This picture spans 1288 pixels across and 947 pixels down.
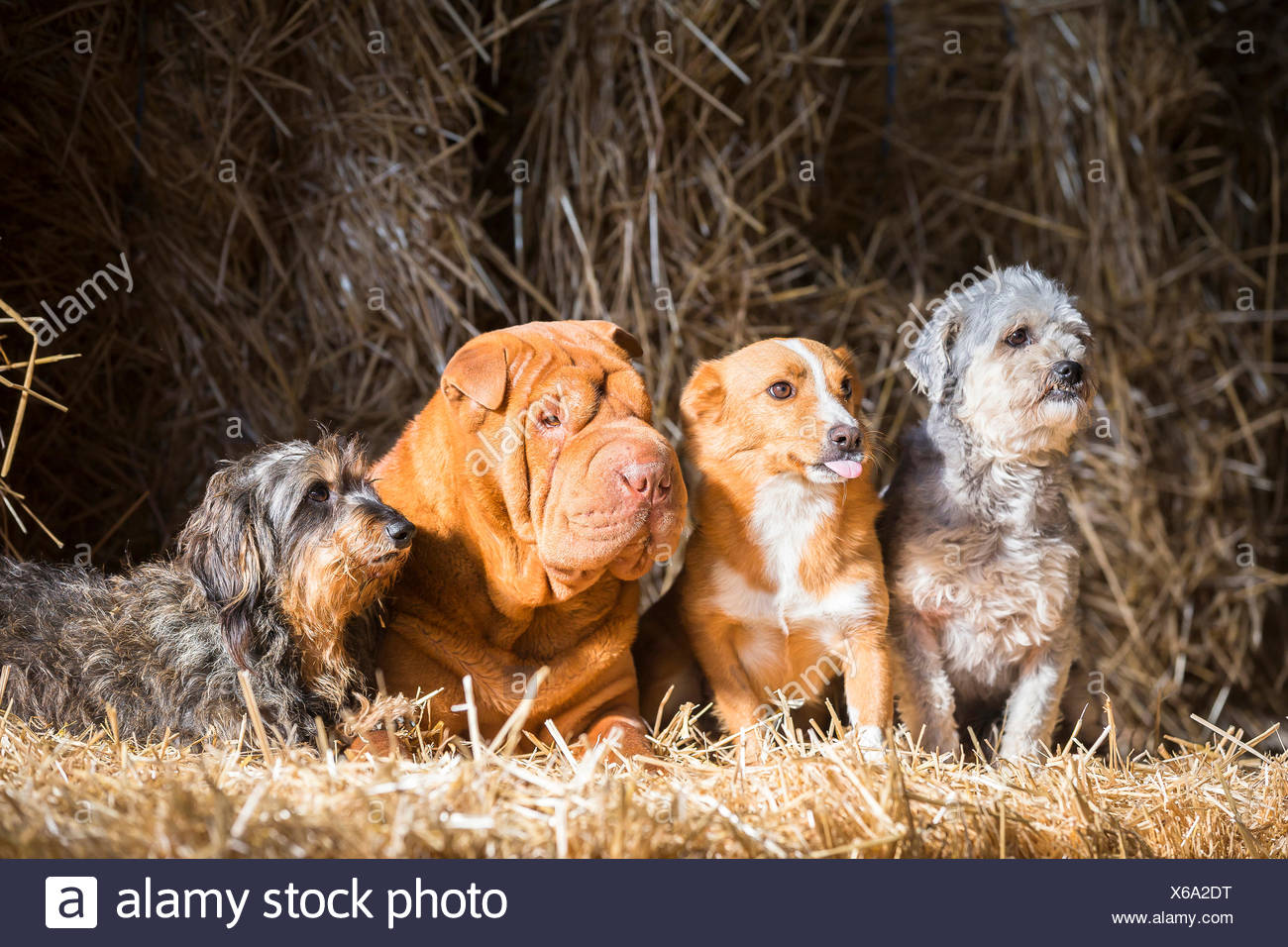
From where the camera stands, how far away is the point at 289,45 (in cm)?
347

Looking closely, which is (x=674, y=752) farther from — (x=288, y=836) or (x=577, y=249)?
(x=577, y=249)

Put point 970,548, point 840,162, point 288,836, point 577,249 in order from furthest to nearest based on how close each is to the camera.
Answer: point 840,162, point 577,249, point 970,548, point 288,836

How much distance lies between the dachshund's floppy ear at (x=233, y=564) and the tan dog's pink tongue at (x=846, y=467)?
1.24m

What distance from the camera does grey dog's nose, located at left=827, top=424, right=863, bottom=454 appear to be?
2.54m

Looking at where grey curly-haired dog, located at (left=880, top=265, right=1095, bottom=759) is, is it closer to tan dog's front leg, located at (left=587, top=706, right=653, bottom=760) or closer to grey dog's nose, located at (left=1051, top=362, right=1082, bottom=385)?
grey dog's nose, located at (left=1051, top=362, right=1082, bottom=385)

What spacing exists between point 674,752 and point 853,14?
2642 mm

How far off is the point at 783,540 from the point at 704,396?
0.40 meters

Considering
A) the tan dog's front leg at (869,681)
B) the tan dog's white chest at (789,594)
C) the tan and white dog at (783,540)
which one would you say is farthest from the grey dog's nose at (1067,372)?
the tan dog's front leg at (869,681)

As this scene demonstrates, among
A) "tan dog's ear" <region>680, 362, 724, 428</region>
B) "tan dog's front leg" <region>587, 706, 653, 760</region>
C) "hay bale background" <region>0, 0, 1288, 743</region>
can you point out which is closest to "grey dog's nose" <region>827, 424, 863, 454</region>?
"tan dog's ear" <region>680, 362, 724, 428</region>

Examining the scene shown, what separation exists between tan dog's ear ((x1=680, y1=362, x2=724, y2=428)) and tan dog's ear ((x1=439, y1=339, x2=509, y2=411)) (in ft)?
1.64

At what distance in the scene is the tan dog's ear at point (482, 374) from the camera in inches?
99.0

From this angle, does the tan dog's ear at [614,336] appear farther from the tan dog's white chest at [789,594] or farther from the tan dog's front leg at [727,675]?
the tan dog's front leg at [727,675]
